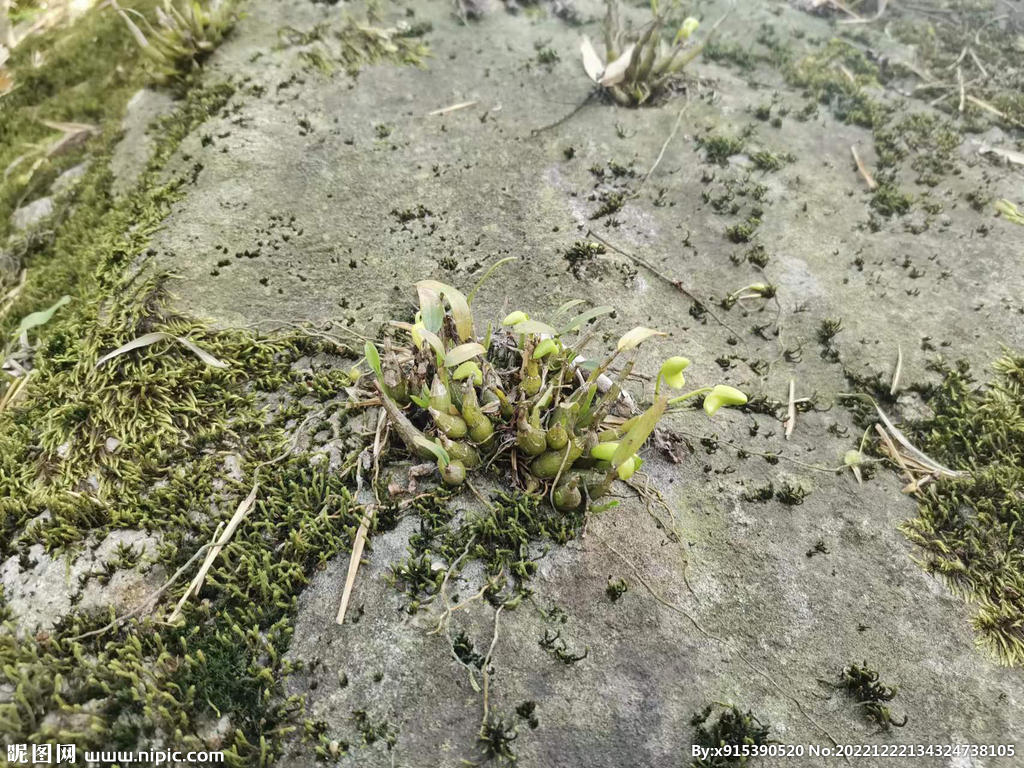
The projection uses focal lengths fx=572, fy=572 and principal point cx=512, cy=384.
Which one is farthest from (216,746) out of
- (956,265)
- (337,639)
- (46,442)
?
(956,265)

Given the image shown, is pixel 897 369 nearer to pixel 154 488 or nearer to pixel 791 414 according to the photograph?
pixel 791 414

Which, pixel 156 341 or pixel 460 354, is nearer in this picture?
pixel 460 354

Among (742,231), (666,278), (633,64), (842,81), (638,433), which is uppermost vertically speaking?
(633,64)


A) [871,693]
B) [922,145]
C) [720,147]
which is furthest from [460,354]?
[922,145]

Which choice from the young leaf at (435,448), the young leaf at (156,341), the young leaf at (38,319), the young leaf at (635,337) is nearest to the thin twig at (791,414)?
the young leaf at (635,337)

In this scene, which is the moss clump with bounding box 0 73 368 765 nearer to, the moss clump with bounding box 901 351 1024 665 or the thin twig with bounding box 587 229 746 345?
the thin twig with bounding box 587 229 746 345

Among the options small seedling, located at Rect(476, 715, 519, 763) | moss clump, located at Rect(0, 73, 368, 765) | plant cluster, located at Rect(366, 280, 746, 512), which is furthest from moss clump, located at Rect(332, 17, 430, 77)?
small seedling, located at Rect(476, 715, 519, 763)

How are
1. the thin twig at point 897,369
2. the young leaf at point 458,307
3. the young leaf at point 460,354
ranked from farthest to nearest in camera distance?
the thin twig at point 897,369 < the young leaf at point 458,307 < the young leaf at point 460,354

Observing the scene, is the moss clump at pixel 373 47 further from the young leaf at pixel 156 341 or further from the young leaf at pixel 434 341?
the young leaf at pixel 434 341
